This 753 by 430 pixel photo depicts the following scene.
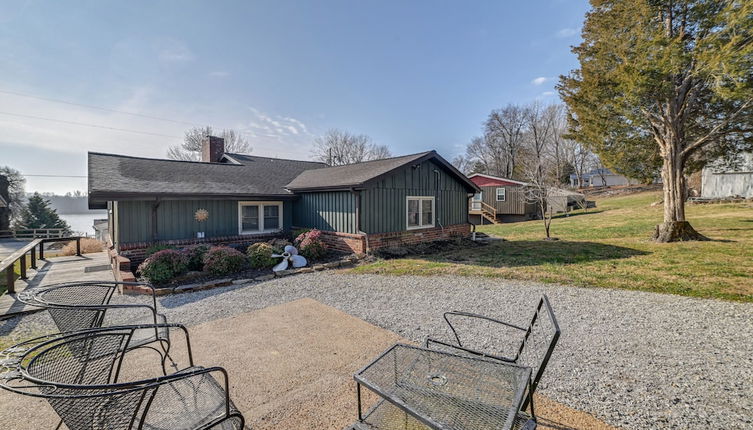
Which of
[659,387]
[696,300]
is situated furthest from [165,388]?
[696,300]

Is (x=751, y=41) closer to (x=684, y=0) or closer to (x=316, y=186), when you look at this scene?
(x=684, y=0)

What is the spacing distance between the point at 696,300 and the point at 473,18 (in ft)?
35.1

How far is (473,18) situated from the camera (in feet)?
36.9

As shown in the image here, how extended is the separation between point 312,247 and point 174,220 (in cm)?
444

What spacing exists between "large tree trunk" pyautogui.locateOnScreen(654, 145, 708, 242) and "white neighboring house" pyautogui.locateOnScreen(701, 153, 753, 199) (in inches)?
526

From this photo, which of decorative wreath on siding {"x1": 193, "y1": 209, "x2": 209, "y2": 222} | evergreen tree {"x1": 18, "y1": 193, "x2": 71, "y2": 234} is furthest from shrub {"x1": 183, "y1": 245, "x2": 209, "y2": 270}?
evergreen tree {"x1": 18, "y1": 193, "x2": 71, "y2": 234}

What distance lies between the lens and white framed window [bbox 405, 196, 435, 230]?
11.8m

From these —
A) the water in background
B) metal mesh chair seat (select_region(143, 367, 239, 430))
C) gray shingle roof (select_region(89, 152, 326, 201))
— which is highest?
gray shingle roof (select_region(89, 152, 326, 201))

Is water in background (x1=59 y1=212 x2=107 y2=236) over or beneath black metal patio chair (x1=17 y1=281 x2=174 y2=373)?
beneath

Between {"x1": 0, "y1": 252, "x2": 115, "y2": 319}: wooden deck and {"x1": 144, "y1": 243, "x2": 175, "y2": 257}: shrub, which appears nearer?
{"x1": 0, "y1": 252, "x2": 115, "y2": 319}: wooden deck

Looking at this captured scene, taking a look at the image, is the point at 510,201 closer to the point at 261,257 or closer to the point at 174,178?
the point at 261,257

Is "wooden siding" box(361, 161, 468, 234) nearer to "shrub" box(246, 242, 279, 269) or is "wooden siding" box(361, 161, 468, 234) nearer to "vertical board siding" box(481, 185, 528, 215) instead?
"shrub" box(246, 242, 279, 269)

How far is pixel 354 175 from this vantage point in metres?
11.4

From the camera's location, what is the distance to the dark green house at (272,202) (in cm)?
925
